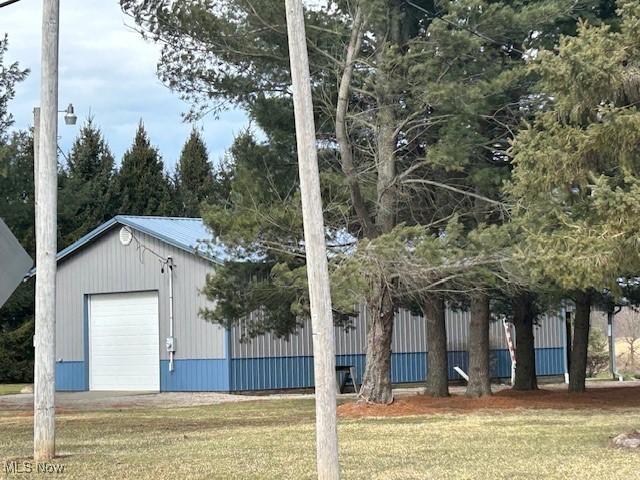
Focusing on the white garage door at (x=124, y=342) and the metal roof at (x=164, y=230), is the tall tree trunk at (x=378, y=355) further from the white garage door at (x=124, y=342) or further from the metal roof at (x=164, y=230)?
the white garage door at (x=124, y=342)

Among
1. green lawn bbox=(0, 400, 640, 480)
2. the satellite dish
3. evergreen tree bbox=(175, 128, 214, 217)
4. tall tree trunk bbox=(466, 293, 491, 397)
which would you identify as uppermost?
evergreen tree bbox=(175, 128, 214, 217)

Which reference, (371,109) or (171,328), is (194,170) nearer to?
(171,328)

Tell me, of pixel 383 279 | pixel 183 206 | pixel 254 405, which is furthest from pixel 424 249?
pixel 183 206

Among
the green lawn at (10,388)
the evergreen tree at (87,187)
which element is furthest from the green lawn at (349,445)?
the evergreen tree at (87,187)

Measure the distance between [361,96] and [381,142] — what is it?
3.41 feet

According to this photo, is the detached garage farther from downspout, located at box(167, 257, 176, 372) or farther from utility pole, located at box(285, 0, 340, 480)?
utility pole, located at box(285, 0, 340, 480)

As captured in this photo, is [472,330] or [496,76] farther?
[472,330]

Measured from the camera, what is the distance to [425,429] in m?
17.0

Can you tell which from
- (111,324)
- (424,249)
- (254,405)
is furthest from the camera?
(111,324)

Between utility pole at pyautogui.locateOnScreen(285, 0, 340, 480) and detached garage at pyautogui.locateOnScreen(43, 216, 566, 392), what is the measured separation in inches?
709

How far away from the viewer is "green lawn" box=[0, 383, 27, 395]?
32.6 metres

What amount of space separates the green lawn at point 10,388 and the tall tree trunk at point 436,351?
1429cm

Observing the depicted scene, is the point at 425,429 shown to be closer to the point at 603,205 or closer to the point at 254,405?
the point at 603,205

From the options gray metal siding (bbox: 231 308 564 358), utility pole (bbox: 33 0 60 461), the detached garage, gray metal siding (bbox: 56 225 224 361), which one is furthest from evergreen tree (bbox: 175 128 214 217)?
utility pole (bbox: 33 0 60 461)
